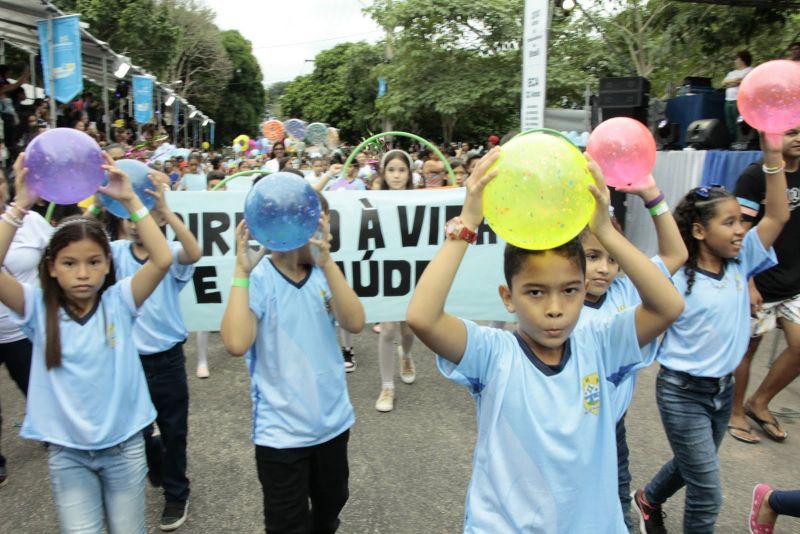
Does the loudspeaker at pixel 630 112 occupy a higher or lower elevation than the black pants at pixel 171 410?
higher

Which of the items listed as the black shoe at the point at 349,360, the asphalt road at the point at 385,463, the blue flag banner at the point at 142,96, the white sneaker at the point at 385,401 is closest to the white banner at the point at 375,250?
the white sneaker at the point at 385,401

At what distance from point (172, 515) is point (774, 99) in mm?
3605

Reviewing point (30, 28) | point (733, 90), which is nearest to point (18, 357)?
point (30, 28)

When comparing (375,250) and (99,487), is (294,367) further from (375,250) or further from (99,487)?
(375,250)

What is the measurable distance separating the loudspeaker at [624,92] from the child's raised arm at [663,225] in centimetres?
871

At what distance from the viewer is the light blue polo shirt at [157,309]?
3.24 m

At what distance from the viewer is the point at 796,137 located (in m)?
3.74

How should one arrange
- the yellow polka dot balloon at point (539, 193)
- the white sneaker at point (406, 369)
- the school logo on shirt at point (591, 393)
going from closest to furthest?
the yellow polka dot balloon at point (539, 193) → the school logo on shirt at point (591, 393) → the white sneaker at point (406, 369)

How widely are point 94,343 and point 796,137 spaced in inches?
151

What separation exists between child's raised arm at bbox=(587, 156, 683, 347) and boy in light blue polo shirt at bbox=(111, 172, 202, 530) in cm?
220

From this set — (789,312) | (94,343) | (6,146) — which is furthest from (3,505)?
(6,146)

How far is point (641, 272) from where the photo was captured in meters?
1.69

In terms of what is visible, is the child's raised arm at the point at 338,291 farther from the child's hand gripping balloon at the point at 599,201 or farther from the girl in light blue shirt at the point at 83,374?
the child's hand gripping balloon at the point at 599,201

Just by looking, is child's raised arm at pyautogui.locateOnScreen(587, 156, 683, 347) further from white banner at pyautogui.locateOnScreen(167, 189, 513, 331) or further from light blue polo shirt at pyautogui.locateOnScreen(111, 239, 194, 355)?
white banner at pyautogui.locateOnScreen(167, 189, 513, 331)
